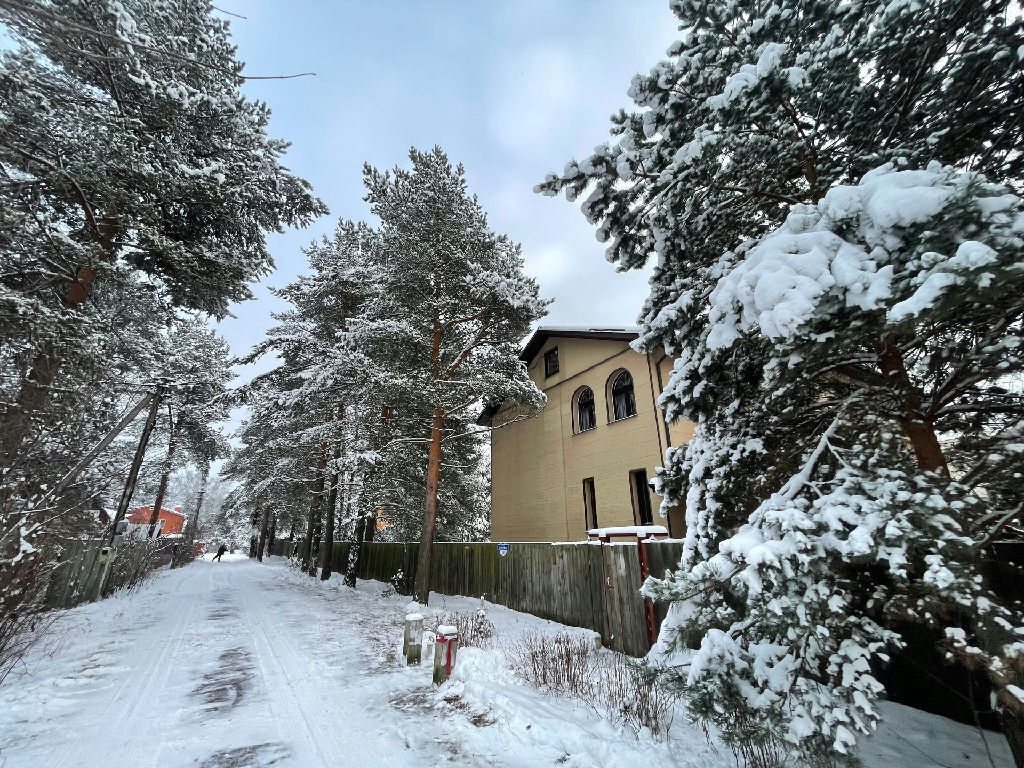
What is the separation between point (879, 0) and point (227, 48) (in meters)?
12.6

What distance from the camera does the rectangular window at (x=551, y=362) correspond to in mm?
17562

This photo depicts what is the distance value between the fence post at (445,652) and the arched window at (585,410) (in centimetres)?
1003

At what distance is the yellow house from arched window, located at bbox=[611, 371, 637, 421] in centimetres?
4

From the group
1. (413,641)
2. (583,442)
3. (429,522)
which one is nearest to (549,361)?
(583,442)

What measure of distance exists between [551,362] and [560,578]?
394 inches

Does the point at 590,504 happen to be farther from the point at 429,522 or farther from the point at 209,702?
the point at 209,702

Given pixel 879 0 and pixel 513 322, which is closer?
pixel 879 0

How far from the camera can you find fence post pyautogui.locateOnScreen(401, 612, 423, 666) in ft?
21.6

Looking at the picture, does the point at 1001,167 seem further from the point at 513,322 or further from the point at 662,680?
the point at 513,322

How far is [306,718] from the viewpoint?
4.59m

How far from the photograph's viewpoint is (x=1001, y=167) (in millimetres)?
4090

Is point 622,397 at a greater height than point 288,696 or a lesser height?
greater

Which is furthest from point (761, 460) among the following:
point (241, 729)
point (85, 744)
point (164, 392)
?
point (164, 392)

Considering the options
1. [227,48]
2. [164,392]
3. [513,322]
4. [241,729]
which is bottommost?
[241,729]
